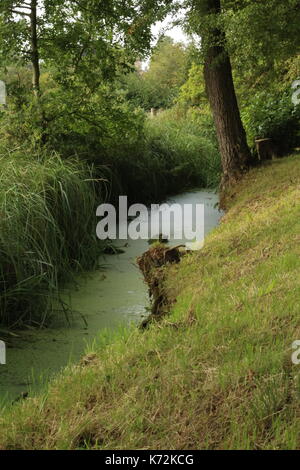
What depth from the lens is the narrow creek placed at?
381cm

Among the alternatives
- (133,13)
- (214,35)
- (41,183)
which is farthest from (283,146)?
(41,183)

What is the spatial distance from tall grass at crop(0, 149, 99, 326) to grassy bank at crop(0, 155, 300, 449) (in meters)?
0.99

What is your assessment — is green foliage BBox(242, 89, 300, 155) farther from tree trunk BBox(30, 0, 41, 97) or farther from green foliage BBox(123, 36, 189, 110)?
green foliage BBox(123, 36, 189, 110)

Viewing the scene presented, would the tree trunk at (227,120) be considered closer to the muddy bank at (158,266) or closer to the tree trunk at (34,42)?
the tree trunk at (34,42)

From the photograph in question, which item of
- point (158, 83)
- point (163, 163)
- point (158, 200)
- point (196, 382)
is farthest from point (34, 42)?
point (158, 83)

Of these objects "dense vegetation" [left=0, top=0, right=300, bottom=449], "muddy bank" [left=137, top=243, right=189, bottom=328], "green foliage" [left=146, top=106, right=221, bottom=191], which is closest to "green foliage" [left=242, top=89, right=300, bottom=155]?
"dense vegetation" [left=0, top=0, right=300, bottom=449]

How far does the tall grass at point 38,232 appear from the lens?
188 inches

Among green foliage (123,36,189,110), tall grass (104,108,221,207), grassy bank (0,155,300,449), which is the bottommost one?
grassy bank (0,155,300,449)

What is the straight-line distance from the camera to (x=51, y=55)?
807 centimetres

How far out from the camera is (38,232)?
526 cm

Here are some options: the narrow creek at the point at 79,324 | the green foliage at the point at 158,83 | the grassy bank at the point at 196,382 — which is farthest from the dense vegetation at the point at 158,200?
the green foliage at the point at 158,83

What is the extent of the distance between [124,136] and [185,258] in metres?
4.24

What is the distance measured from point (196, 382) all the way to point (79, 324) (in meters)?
2.26
